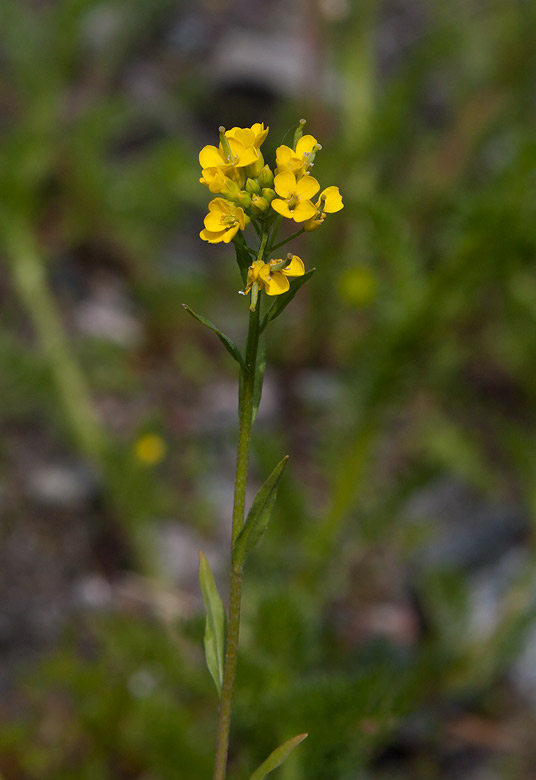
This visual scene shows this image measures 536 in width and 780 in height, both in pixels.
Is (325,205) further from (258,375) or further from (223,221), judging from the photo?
(258,375)

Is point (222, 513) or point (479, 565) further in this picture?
point (222, 513)

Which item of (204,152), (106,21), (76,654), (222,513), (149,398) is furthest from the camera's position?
(106,21)

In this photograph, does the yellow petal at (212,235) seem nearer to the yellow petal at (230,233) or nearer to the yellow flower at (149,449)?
the yellow petal at (230,233)

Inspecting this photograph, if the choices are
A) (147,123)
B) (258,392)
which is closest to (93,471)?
(258,392)

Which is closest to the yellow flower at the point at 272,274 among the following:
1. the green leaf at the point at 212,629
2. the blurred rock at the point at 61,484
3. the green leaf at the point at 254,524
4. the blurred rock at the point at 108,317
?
the green leaf at the point at 254,524

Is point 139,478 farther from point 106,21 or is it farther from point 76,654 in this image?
point 106,21

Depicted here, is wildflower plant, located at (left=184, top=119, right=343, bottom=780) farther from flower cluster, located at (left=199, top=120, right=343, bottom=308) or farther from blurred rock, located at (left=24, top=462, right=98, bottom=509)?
blurred rock, located at (left=24, top=462, right=98, bottom=509)
